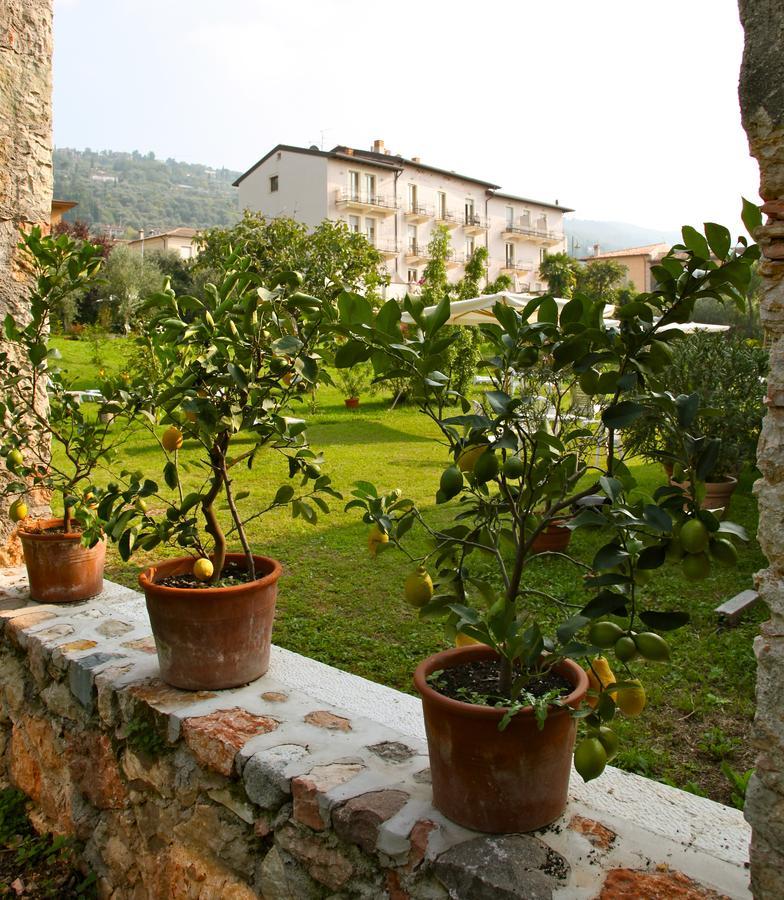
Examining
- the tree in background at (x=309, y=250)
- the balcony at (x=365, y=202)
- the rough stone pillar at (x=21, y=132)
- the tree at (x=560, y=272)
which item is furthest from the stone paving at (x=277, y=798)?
the tree at (x=560, y=272)

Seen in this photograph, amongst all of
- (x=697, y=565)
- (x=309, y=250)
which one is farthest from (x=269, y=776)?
(x=309, y=250)

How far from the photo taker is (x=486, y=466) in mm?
1505

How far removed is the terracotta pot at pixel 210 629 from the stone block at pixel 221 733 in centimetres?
17

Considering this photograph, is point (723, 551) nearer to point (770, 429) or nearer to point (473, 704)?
point (770, 429)

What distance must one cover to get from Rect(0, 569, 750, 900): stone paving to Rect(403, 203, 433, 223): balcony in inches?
1490

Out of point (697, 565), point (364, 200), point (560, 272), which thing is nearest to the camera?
point (697, 565)

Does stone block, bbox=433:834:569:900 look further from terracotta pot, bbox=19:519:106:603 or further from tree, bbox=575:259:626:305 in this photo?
tree, bbox=575:259:626:305

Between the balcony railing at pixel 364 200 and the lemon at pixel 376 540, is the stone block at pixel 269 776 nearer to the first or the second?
the lemon at pixel 376 540

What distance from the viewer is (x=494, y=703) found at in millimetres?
1680

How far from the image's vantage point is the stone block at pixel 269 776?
1.90 meters

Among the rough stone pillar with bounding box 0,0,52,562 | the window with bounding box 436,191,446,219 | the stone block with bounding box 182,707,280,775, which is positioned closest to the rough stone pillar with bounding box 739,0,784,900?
the stone block with bounding box 182,707,280,775

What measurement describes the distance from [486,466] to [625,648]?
429 mm

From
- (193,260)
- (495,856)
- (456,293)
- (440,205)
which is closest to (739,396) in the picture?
(495,856)

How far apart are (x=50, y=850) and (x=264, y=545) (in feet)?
8.64
